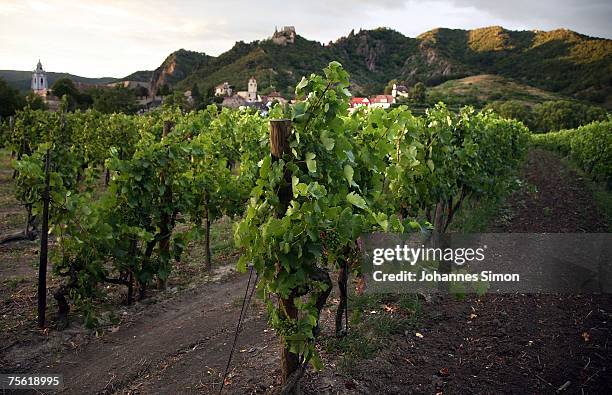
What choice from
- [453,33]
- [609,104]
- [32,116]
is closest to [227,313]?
[32,116]

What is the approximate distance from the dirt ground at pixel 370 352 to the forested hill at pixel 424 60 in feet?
280

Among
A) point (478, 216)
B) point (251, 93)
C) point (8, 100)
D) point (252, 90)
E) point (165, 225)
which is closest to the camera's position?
point (165, 225)

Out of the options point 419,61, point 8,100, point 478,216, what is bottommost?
point 478,216

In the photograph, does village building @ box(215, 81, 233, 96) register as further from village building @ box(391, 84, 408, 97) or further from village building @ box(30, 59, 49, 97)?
village building @ box(30, 59, 49, 97)

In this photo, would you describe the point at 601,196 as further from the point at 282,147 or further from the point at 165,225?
the point at 282,147

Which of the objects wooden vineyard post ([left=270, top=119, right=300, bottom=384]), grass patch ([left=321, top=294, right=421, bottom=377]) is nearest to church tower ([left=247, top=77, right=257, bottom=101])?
grass patch ([left=321, top=294, right=421, bottom=377])

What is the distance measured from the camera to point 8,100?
1727 inches

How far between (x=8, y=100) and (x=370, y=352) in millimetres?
51186

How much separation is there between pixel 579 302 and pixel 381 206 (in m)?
3.59

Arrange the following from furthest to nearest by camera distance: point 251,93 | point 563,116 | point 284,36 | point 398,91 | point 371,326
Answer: point 284,36 < point 398,91 < point 251,93 < point 563,116 < point 371,326

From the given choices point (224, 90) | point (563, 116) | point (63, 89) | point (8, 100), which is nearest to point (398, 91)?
point (563, 116)

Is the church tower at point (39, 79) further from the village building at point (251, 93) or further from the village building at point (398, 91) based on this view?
the village building at point (398, 91)

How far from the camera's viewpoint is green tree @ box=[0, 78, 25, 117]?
43.2 m

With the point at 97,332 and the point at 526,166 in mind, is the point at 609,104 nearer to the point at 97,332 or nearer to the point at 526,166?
the point at 526,166
